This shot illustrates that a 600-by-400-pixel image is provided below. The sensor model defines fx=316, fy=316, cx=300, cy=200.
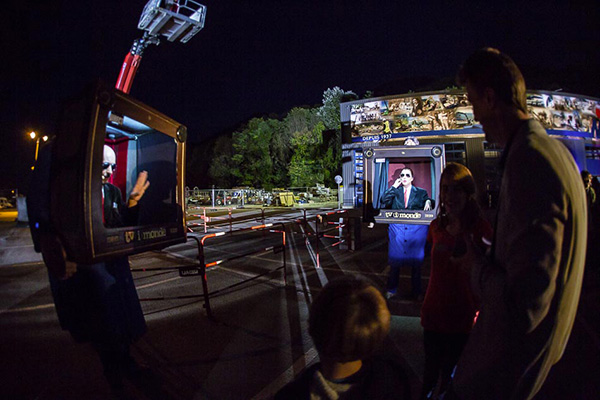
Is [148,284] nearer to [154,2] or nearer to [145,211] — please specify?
[145,211]

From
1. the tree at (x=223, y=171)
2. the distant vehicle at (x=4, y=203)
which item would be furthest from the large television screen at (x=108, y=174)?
the tree at (x=223, y=171)

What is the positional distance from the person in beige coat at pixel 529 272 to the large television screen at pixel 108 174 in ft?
6.61

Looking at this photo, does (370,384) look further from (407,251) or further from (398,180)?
(398,180)

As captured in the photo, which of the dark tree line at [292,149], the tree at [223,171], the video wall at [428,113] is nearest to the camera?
the video wall at [428,113]

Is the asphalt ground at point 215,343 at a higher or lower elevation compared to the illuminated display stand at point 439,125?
lower

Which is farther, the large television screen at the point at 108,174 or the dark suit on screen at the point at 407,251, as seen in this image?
the dark suit on screen at the point at 407,251

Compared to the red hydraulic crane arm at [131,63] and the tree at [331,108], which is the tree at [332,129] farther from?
the red hydraulic crane arm at [131,63]

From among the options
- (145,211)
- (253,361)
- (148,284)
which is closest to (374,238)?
(148,284)

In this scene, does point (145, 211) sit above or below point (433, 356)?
above

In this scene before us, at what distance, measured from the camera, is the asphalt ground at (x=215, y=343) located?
116 inches

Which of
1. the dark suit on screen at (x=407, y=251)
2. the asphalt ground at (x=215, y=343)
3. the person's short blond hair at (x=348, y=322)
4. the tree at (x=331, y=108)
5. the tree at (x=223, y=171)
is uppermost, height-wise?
the tree at (x=331, y=108)

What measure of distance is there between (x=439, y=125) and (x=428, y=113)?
4.18 ft

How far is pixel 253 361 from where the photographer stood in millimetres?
3389

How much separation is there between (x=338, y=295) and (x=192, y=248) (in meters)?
10.0
